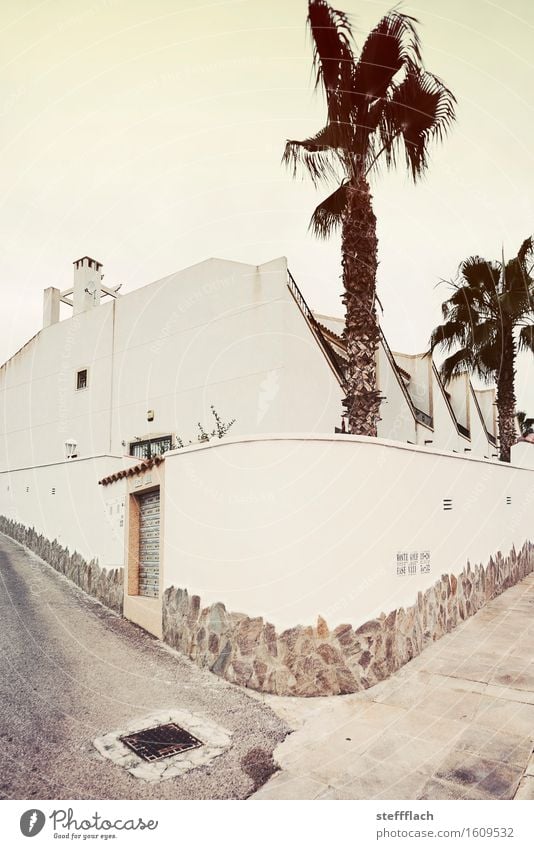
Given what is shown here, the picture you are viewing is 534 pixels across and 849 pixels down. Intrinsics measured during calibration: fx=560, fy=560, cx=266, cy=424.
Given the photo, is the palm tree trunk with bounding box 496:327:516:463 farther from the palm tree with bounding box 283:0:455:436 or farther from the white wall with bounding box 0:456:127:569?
the white wall with bounding box 0:456:127:569

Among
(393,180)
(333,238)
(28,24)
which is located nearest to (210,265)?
(333,238)

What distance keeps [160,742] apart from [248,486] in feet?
7.25

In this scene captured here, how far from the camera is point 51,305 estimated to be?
14.4 metres

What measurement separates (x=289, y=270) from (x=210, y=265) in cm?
166

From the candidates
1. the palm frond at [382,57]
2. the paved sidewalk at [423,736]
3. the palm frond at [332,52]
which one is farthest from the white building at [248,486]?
the palm frond at [382,57]

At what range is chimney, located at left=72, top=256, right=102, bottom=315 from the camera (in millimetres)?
13695

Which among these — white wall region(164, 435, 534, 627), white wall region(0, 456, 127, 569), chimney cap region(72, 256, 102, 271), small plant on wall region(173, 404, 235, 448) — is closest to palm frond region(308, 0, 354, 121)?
white wall region(164, 435, 534, 627)

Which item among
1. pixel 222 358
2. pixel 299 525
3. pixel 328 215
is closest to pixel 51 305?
pixel 222 358

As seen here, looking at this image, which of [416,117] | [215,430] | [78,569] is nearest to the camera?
[416,117]

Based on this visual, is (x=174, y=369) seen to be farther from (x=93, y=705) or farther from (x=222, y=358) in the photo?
(x=93, y=705)

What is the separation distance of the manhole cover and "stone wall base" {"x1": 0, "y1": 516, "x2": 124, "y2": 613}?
11.9ft

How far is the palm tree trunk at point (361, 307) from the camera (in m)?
6.80

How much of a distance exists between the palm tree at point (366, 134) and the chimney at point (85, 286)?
780 centimetres

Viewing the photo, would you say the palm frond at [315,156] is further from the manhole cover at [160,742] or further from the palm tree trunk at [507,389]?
the manhole cover at [160,742]
